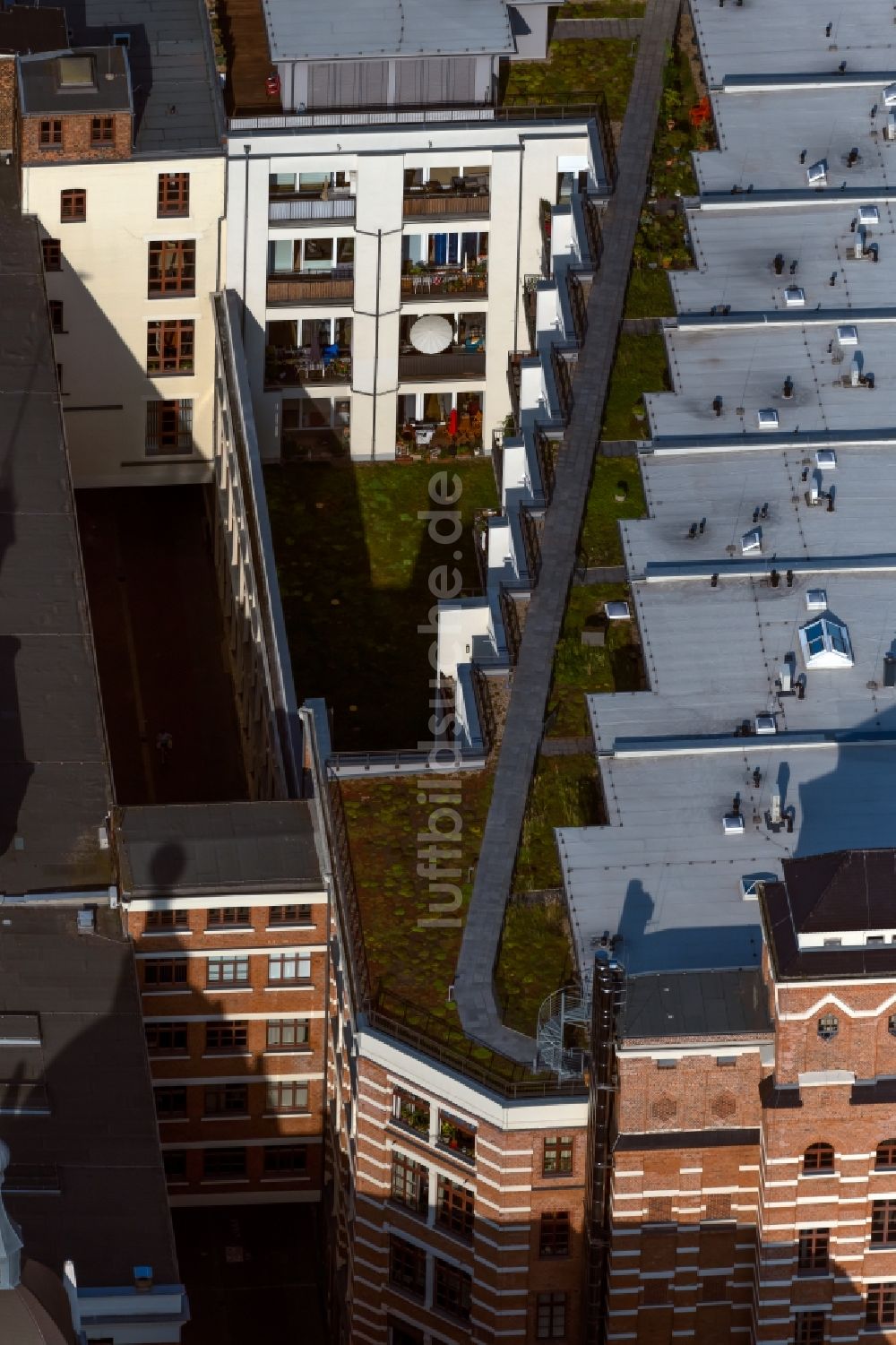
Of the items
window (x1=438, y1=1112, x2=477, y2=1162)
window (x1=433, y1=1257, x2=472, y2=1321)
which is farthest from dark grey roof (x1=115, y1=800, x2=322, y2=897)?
window (x1=433, y1=1257, x2=472, y2=1321)

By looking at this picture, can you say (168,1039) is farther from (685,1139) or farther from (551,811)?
(685,1139)

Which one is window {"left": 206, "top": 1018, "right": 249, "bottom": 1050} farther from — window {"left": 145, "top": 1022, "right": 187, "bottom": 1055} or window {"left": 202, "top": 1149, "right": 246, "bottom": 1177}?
window {"left": 202, "top": 1149, "right": 246, "bottom": 1177}

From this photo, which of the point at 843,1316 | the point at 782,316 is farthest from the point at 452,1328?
the point at 782,316

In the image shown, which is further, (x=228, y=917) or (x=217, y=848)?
(x=217, y=848)

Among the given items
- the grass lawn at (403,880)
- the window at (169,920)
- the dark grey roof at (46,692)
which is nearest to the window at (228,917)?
the window at (169,920)

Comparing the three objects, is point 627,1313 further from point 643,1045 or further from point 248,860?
point 248,860

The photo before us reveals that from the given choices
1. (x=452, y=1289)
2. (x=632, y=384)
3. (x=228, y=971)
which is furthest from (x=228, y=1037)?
(x=632, y=384)

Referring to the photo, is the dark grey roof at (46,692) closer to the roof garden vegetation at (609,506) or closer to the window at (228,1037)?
the window at (228,1037)
